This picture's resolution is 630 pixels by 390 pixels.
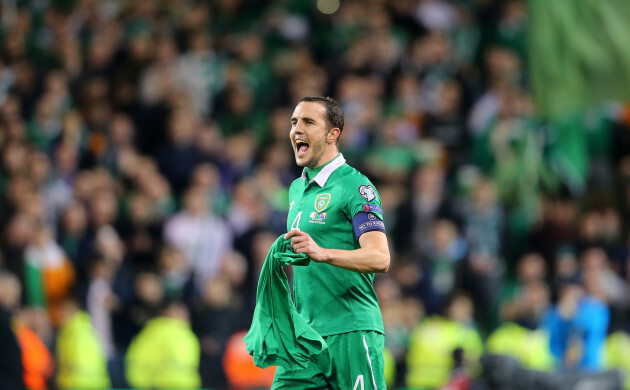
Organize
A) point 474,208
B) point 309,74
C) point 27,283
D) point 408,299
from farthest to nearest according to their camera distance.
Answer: point 309,74 → point 474,208 → point 408,299 → point 27,283

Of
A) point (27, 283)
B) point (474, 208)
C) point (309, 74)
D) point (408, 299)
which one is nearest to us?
point (27, 283)

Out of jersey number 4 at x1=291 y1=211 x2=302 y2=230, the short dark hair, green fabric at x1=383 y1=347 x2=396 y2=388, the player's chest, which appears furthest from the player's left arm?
green fabric at x1=383 y1=347 x2=396 y2=388

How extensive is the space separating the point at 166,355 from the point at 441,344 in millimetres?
3223

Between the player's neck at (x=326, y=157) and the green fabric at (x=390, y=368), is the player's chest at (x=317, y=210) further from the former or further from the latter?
the green fabric at (x=390, y=368)

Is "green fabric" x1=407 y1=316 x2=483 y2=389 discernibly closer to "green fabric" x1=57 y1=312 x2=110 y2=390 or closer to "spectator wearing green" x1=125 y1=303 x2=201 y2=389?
"spectator wearing green" x1=125 y1=303 x2=201 y2=389

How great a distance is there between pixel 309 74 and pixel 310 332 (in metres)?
9.20

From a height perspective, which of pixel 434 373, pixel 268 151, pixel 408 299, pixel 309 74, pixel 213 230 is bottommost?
pixel 434 373

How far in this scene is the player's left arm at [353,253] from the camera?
4996mm

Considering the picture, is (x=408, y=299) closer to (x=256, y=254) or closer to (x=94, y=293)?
(x=256, y=254)

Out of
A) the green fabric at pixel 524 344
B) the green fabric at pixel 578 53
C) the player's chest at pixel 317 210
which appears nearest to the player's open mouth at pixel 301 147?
the player's chest at pixel 317 210

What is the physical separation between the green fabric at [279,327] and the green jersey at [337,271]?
12cm

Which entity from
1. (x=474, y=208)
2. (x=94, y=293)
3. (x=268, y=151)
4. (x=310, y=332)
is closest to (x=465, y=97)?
(x=474, y=208)

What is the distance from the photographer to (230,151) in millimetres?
13148

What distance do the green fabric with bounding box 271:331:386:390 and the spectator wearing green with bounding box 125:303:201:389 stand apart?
528 centimetres
